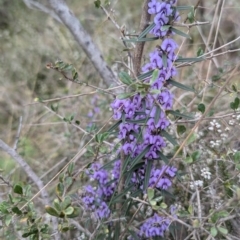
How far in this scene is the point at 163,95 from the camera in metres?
0.97

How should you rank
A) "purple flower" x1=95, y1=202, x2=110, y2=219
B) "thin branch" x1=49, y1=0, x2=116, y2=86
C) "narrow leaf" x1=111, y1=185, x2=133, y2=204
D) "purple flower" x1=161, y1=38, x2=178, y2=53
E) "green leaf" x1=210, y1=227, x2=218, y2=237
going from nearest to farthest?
1. "green leaf" x1=210, y1=227, x2=218, y2=237
2. "purple flower" x1=161, y1=38, x2=178, y2=53
3. "narrow leaf" x1=111, y1=185, x2=133, y2=204
4. "purple flower" x1=95, y1=202, x2=110, y2=219
5. "thin branch" x1=49, y1=0, x2=116, y2=86

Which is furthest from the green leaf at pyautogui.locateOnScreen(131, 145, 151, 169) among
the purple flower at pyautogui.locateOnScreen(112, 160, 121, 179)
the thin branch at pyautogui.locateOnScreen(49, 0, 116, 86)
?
the thin branch at pyautogui.locateOnScreen(49, 0, 116, 86)

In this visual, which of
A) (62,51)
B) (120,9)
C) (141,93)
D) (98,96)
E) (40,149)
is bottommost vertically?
(141,93)

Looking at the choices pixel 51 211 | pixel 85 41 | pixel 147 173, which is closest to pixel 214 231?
pixel 147 173

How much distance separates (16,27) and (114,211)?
1855mm

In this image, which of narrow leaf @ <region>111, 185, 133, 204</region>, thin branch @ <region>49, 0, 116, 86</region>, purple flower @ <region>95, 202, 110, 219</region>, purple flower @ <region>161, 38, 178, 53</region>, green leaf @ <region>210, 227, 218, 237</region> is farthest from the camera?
thin branch @ <region>49, 0, 116, 86</region>

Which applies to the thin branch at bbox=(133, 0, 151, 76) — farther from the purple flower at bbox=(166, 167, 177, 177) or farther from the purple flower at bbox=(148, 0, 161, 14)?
the purple flower at bbox=(166, 167, 177, 177)

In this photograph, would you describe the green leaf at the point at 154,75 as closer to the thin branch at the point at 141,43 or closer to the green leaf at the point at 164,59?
the green leaf at the point at 164,59

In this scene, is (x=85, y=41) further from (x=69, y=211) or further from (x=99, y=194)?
(x=69, y=211)

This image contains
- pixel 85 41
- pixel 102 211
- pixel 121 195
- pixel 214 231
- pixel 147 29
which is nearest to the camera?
pixel 214 231

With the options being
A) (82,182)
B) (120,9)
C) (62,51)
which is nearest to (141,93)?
(82,182)

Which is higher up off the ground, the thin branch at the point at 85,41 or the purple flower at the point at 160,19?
the thin branch at the point at 85,41

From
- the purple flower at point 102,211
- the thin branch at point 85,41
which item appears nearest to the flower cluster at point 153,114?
the purple flower at point 102,211

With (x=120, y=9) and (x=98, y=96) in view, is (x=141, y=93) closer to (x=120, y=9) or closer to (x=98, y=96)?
(x=98, y=96)
